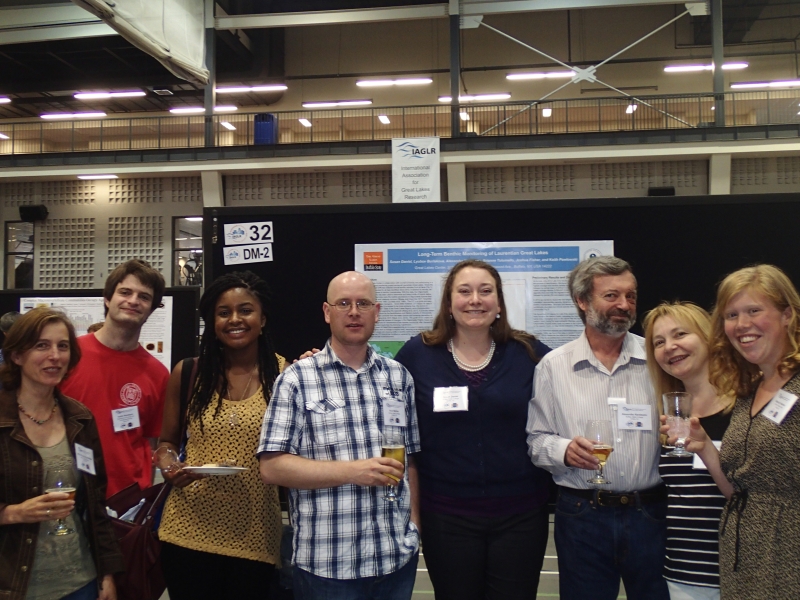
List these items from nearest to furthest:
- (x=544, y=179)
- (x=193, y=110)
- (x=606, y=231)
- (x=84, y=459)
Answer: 1. (x=84, y=459)
2. (x=606, y=231)
3. (x=544, y=179)
4. (x=193, y=110)

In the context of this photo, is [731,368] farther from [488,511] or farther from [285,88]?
[285,88]

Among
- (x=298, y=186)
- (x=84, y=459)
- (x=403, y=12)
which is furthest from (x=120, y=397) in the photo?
(x=403, y=12)

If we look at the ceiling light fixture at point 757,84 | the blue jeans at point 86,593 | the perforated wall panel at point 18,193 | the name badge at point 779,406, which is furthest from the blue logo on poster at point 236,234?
the ceiling light fixture at point 757,84

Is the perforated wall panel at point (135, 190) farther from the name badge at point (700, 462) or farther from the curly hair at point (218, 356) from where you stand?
the name badge at point (700, 462)

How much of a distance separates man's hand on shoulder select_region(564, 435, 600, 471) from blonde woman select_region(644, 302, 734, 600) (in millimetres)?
315

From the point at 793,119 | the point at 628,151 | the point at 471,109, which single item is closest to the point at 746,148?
the point at 793,119

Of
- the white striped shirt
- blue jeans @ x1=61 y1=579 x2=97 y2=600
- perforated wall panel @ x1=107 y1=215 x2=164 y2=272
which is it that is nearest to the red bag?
blue jeans @ x1=61 y1=579 x2=97 y2=600

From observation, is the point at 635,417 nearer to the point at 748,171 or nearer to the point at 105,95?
the point at 748,171

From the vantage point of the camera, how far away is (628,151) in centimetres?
1303

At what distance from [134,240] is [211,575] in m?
14.7

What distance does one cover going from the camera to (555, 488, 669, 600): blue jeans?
2.32 m

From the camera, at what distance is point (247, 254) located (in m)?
3.21

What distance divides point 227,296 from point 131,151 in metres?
13.4

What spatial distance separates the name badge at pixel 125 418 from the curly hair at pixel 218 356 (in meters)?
0.53
